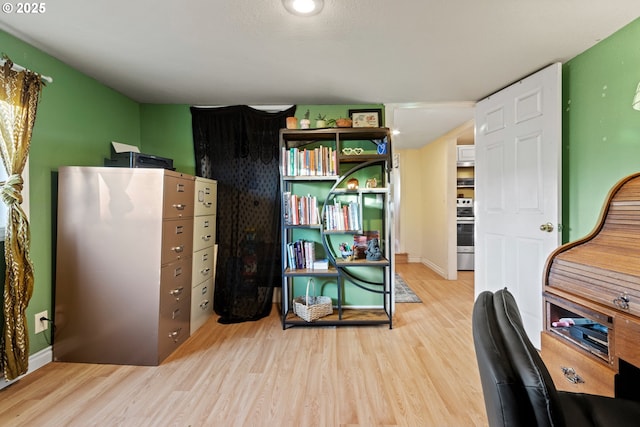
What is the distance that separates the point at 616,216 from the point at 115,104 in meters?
3.64

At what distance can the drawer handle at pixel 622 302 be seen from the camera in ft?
3.47

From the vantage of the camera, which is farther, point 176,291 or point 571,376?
point 176,291

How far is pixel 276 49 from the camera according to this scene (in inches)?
74.9

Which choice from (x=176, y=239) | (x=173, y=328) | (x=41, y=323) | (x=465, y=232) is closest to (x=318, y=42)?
(x=176, y=239)

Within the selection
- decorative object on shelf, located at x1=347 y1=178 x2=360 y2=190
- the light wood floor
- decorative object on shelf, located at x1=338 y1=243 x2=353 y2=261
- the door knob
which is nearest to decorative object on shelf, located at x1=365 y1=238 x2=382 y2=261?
decorative object on shelf, located at x1=338 y1=243 x2=353 y2=261

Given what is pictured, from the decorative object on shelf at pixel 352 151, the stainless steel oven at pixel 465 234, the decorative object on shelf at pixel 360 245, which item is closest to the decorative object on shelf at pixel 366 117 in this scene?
the decorative object on shelf at pixel 352 151

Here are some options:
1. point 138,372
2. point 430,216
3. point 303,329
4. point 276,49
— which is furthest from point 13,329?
point 430,216

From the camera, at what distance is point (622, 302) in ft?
3.52

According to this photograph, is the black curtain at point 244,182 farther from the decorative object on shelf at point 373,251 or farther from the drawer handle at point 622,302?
the drawer handle at point 622,302

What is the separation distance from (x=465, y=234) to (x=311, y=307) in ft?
11.0

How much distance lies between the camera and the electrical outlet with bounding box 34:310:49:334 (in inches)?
76.6

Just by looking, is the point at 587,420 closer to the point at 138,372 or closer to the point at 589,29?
the point at 589,29

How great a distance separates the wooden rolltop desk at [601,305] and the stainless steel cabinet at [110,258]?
7.67 ft

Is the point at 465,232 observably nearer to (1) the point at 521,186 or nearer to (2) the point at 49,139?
(1) the point at 521,186
